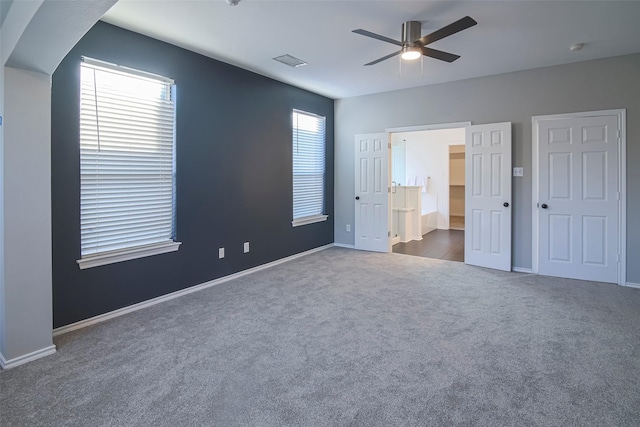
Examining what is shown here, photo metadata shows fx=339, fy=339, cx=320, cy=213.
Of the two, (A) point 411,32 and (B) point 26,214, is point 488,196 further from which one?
(B) point 26,214

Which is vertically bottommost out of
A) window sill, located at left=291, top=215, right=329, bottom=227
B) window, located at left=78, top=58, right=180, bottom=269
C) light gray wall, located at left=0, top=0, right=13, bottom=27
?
window sill, located at left=291, top=215, right=329, bottom=227

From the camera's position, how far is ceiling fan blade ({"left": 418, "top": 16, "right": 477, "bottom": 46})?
2.58 metres

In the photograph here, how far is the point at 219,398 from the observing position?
1938 mm

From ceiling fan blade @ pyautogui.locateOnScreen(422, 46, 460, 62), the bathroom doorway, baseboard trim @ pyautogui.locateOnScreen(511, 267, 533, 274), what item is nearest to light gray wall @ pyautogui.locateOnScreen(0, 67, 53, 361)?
ceiling fan blade @ pyautogui.locateOnScreen(422, 46, 460, 62)

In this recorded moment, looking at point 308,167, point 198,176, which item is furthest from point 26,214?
point 308,167

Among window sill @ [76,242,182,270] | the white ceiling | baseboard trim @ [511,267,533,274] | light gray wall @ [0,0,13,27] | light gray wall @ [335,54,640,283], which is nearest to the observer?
light gray wall @ [0,0,13,27]

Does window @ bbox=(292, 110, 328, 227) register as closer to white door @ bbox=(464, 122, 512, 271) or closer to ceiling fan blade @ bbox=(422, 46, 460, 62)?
white door @ bbox=(464, 122, 512, 271)

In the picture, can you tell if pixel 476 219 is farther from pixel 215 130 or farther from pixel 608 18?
pixel 215 130

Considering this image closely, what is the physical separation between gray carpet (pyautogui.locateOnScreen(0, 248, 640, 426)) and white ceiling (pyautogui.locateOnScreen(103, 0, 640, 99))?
105 inches

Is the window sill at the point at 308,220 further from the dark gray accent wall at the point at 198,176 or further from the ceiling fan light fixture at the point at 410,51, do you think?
the ceiling fan light fixture at the point at 410,51

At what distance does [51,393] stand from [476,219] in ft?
16.2

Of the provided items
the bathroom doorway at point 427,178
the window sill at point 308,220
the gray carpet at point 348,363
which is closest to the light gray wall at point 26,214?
the gray carpet at point 348,363

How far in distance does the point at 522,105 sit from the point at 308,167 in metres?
3.20

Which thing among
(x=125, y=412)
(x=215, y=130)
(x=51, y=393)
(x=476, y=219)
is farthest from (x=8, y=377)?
(x=476, y=219)
